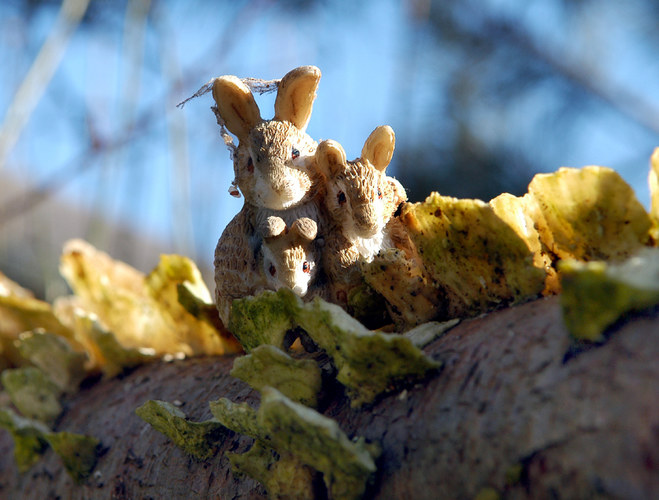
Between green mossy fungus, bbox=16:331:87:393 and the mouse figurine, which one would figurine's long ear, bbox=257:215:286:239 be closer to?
the mouse figurine

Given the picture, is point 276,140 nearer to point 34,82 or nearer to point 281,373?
point 281,373

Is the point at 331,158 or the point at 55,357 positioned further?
the point at 55,357

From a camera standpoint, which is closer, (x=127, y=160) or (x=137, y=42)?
(x=137, y=42)

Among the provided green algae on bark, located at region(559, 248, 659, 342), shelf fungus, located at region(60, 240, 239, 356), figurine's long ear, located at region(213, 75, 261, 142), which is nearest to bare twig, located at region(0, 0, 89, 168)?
shelf fungus, located at region(60, 240, 239, 356)

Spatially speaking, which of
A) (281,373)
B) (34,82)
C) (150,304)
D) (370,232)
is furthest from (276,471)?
(34,82)

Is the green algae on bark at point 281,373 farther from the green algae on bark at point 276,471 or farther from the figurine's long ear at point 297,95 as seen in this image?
the figurine's long ear at point 297,95

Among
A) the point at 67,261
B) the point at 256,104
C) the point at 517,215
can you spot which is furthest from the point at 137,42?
the point at 517,215

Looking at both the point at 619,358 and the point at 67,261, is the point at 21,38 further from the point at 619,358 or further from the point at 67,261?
the point at 619,358
